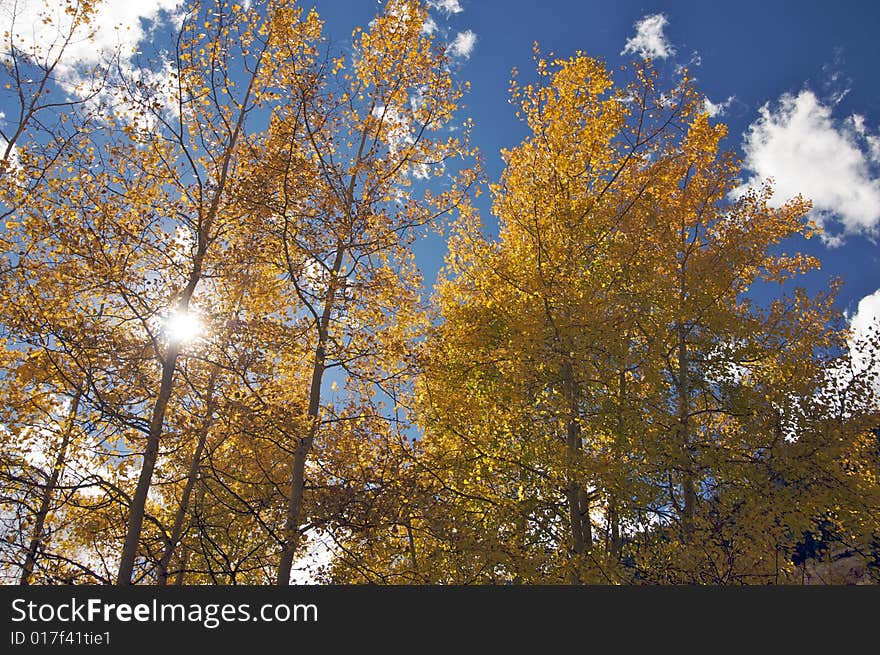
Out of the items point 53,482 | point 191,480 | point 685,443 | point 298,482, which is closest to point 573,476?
point 685,443

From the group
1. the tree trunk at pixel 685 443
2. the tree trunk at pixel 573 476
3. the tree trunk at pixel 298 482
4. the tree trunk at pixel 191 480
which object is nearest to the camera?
the tree trunk at pixel 298 482

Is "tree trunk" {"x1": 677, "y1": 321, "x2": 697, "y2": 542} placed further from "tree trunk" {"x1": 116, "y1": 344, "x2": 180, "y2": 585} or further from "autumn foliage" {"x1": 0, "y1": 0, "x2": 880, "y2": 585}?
"tree trunk" {"x1": 116, "y1": 344, "x2": 180, "y2": 585}

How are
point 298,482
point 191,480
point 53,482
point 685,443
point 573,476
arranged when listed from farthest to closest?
point 685,443
point 191,480
point 573,476
point 298,482
point 53,482

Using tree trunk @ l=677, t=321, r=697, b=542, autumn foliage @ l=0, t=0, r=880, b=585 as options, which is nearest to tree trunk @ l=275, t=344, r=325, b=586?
autumn foliage @ l=0, t=0, r=880, b=585

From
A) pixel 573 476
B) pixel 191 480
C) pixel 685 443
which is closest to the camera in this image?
pixel 573 476

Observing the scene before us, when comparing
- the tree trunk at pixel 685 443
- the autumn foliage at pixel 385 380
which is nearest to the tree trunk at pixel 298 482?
the autumn foliage at pixel 385 380

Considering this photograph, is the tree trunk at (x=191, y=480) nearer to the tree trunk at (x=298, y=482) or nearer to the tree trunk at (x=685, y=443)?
the tree trunk at (x=298, y=482)

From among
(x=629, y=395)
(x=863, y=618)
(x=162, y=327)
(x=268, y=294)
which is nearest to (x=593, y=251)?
(x=629, y=395)

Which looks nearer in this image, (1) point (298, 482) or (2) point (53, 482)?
(2) point (53, 482)

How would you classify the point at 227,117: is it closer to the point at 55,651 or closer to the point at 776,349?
the point at 55,651

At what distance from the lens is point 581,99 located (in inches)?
402

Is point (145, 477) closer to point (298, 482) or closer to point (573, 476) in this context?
point (298, 482)

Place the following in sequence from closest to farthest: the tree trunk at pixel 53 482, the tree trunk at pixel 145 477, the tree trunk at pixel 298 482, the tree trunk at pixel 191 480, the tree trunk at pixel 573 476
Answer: the tree trunk at pixel 53 482
the tree trunk at pixel 145 477
the tree trunk at pixel 298 482
the tree trunk at pixel 191 480
the tree trunk at pixel 573 476

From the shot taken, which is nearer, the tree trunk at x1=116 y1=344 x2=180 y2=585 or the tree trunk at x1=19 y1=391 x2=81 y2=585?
the tree trunk at x1=19 y1=391 x2=81 y2=585
